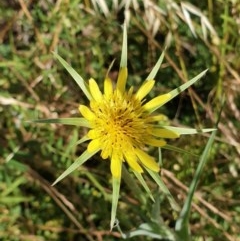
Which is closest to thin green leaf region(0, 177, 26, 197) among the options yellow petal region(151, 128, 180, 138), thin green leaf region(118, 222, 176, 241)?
thin green leaf region(118, 222, 176, 241)

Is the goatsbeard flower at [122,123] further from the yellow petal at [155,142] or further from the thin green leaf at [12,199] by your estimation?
the thin green leaf at [12,199]

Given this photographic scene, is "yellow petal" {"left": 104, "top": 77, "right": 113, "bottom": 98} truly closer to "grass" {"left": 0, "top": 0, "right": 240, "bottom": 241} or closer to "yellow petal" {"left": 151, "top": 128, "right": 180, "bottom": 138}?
"yellow petal" {"left": 151, "top": 128, "right": 180, "bottom": 138}

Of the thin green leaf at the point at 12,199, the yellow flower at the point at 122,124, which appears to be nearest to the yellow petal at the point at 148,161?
the yellow flower at the point at 122,124

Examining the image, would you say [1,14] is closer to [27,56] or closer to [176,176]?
[27,56]

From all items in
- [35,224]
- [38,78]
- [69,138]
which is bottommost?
[35,224]

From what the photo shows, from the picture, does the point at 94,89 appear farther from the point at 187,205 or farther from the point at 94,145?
the point at 187,205

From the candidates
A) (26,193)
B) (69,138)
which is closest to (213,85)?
(69,138)

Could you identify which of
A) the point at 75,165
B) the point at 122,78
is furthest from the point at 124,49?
the point at 75,165
